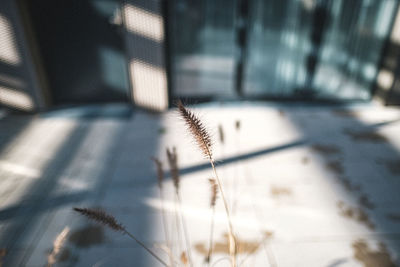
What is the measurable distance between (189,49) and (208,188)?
7.28ft

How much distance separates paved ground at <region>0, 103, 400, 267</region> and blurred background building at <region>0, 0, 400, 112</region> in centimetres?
42

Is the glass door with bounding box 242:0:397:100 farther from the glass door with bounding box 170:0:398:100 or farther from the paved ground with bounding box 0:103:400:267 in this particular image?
the paved ground with bounding box 0:103:400:267

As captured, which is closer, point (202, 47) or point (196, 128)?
point (196, 128)

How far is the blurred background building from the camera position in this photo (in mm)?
3215

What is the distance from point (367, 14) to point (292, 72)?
3.82ft

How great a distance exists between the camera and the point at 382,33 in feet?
11.4

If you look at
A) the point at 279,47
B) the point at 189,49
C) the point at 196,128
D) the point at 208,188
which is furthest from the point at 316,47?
the point at 196,128

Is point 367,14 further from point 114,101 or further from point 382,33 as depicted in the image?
point 114,101

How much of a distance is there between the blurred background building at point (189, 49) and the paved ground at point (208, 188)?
1.39 feet

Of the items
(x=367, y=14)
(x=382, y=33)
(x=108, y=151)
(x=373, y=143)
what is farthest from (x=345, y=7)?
(x=108, y=151)

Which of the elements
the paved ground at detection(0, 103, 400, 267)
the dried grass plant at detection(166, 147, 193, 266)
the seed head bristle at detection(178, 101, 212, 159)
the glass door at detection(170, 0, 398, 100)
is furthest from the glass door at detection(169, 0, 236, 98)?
the seed head bristle at detection(178, 101, 212, 159)

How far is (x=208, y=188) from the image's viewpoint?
7.31 ft

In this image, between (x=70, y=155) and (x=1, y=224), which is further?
(x=70, y=155)

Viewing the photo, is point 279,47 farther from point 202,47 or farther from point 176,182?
point 176,182
